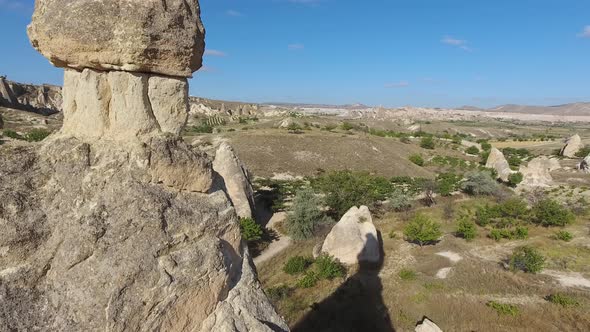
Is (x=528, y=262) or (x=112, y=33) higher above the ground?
(x=112, y=33)

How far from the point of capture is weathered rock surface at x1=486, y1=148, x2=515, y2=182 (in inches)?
1585

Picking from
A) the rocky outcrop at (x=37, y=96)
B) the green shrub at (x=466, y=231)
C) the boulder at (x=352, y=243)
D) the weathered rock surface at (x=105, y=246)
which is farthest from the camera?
the rocky outcrop at (x=37, y=96)

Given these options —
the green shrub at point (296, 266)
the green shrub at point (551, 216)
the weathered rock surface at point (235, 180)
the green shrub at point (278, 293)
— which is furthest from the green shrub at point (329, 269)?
the green shrub at point (551, 216)

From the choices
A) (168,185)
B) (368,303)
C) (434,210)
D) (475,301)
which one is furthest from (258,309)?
(434,210)

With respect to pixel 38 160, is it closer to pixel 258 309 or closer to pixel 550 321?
pixel 258 309

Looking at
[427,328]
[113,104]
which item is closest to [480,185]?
[427,328]

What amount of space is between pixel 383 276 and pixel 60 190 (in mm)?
14728

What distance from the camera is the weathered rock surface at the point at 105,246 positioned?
4.26 meters

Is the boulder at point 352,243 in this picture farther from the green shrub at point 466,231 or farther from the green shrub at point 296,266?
the green shrub at point 466,231

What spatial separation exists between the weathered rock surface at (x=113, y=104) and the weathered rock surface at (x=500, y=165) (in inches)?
1655

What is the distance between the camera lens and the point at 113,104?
5.25 metres

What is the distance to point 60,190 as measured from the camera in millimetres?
4578

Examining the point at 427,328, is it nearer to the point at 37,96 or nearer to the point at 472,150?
the point at 472,150

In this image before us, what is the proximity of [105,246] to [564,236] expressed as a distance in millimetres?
24781
